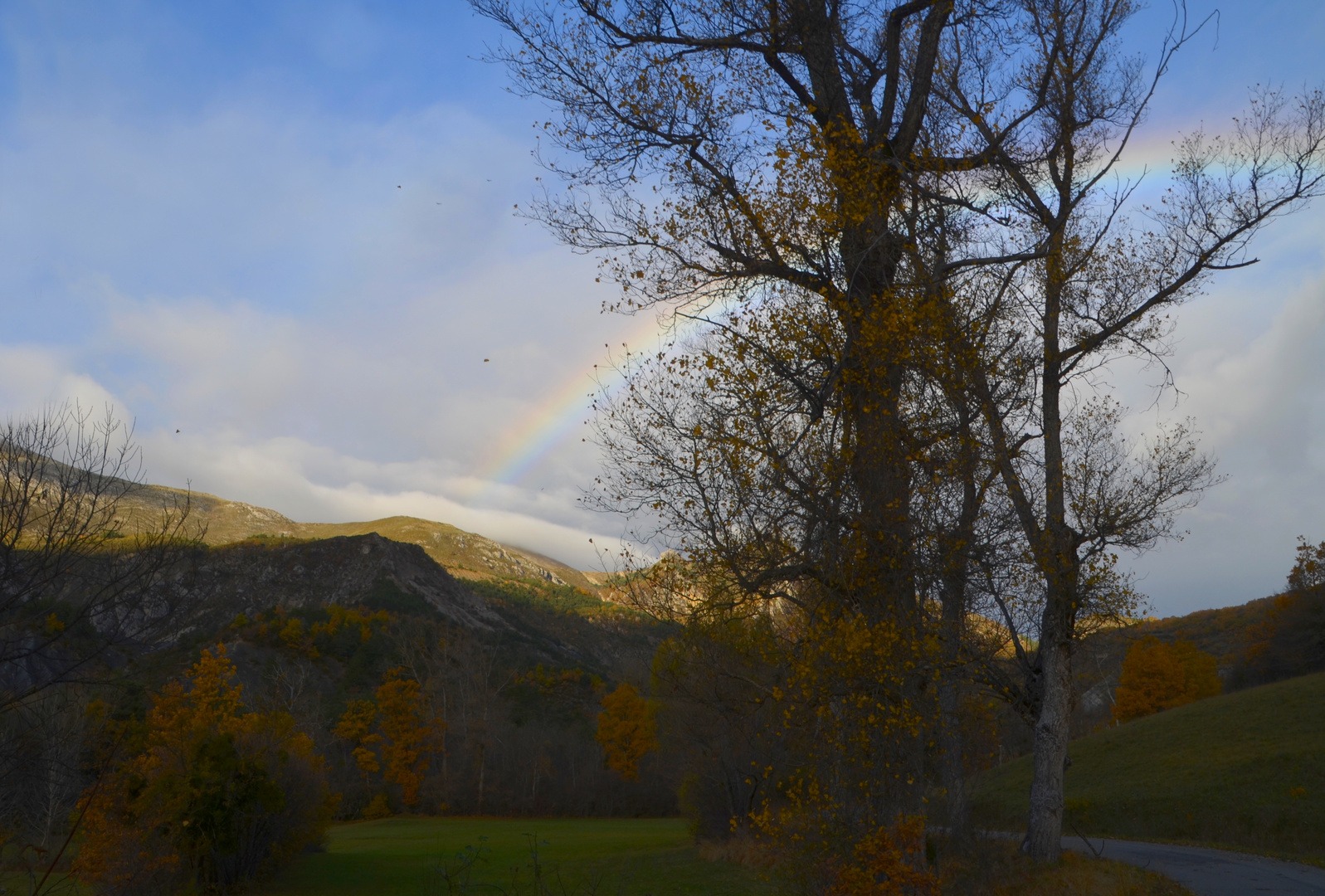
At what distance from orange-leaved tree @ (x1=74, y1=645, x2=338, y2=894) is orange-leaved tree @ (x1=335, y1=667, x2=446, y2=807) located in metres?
30.9

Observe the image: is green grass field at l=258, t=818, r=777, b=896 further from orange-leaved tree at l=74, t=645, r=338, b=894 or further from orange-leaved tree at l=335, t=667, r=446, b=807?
orange-leaved tree at l=335, t=667, r=446, b=807

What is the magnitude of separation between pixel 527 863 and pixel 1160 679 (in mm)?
58550

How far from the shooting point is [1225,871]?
15.1 metres

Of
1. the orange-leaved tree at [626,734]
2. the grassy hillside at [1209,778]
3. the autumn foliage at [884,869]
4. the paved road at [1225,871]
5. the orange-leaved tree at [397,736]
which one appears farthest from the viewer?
the orange-leaved tree at [626,734]

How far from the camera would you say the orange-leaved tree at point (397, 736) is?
5631 cm

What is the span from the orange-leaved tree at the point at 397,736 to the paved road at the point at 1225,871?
1901 inches

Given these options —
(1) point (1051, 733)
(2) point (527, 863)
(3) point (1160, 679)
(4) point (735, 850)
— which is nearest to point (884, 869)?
(2) point (527, 863)

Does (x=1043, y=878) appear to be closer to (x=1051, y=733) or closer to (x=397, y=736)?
(x=1051, y=733)

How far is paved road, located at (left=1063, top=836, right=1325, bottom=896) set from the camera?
12.6 metres

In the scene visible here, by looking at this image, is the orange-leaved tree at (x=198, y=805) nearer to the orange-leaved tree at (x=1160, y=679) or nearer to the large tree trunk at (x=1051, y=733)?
the large tree trunk at (x=1051, y=733)

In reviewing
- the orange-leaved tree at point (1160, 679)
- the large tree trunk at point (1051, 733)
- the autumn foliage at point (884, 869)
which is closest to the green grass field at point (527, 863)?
the autumn foliage at point (884, 869)

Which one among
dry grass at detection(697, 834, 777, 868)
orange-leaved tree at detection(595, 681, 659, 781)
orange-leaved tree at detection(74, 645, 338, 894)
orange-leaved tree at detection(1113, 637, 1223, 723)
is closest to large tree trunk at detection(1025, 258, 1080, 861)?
dry grass at detection(697, 834, 777, 868)

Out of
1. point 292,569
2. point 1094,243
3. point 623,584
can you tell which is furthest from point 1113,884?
point 292,569

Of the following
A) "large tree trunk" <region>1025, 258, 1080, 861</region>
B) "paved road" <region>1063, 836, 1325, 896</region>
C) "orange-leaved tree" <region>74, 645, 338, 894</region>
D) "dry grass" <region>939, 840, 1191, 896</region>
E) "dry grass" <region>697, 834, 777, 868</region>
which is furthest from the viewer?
"dry grass" <region>697, 834, 777, 868</region>
